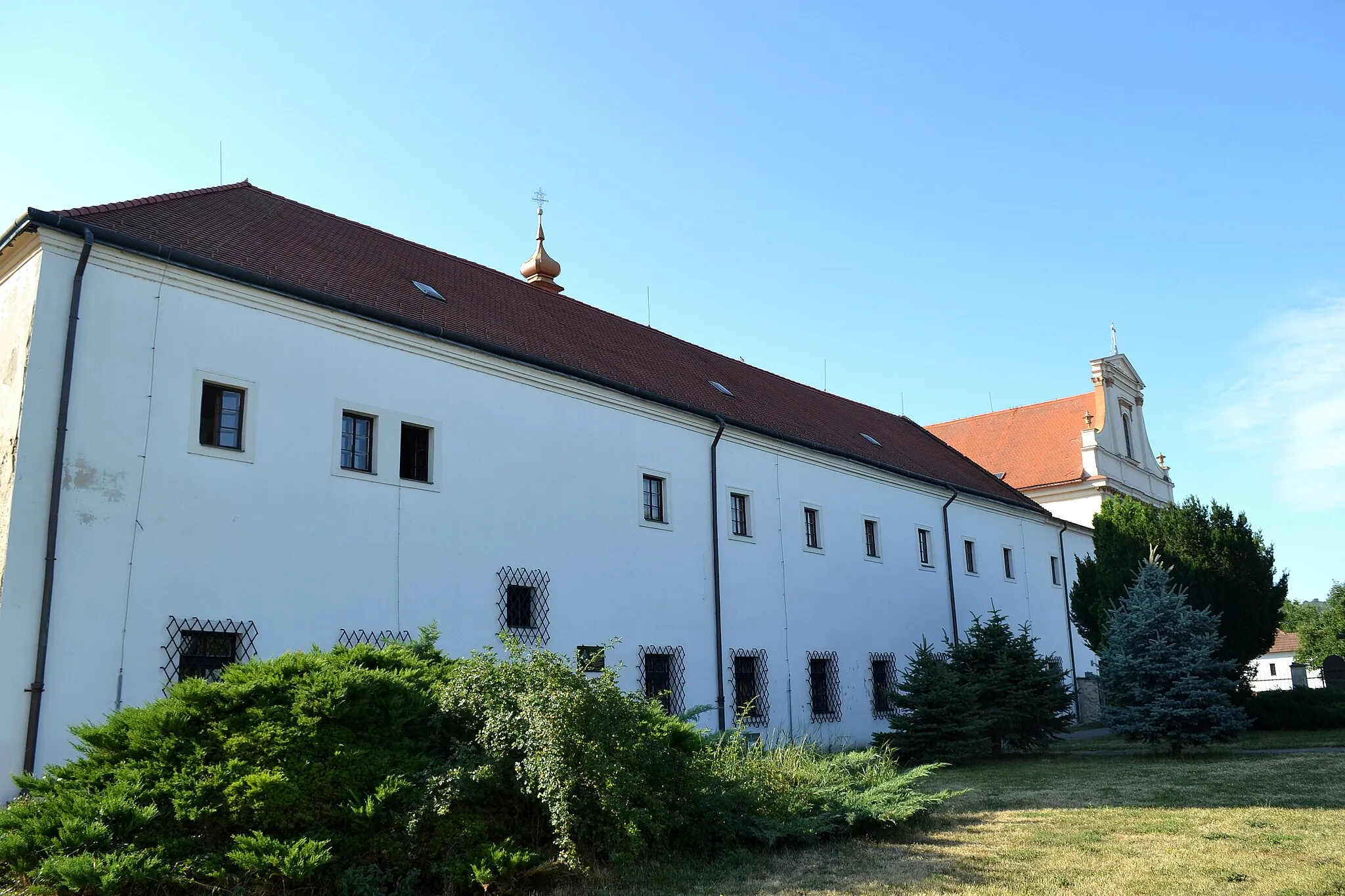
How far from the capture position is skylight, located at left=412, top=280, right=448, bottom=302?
16891mm

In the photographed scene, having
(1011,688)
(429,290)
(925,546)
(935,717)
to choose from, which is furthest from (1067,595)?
(429,290)

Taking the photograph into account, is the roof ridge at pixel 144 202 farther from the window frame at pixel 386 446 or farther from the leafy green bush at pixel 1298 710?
the leafy green bush at pixel 1298 710

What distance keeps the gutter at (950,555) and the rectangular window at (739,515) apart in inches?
318

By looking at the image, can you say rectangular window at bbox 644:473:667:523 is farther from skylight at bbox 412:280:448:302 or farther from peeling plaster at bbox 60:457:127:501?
peeling plaster at bbox 60:457:127:501

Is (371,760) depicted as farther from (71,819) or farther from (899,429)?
(899,429)

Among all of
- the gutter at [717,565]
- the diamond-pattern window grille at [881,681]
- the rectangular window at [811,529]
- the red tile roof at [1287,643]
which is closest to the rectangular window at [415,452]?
the gutter at [717,565]

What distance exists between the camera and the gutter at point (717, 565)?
18.3 m

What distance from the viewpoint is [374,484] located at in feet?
45.1

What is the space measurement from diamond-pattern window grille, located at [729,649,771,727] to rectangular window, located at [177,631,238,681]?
9.20 metres

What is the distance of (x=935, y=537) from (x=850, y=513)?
416 centimetres

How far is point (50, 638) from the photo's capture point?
10500 mm

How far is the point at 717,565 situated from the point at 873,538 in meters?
6.20

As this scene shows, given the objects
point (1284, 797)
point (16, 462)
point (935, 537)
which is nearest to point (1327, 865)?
point (1284, 797)

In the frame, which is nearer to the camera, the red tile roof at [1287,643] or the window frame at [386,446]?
the window frame at [386,446]
